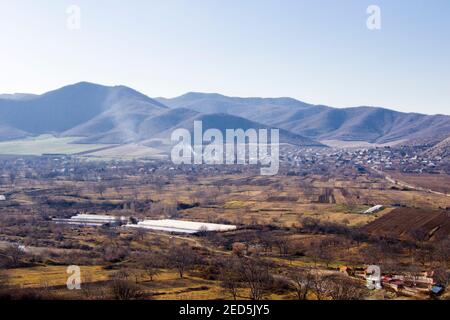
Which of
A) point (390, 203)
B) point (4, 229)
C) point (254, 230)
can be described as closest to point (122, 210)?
point (4, 229)

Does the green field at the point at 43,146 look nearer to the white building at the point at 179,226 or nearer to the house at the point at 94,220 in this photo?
the house at the point at 94,220

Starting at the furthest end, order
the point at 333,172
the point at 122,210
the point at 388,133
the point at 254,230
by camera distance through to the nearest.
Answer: the point at 388,133, the point at 333,172, the point at 122,210, the point at 254,230

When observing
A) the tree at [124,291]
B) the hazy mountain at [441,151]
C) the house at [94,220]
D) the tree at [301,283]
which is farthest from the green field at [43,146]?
the tree at [124,291]

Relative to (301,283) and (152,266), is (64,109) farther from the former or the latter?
(301,283)
